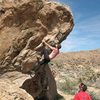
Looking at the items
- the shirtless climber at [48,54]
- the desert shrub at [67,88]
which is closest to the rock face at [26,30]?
the shirtless climber at [48,54]

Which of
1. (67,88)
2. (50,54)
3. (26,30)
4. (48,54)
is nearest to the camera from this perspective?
(26,30)

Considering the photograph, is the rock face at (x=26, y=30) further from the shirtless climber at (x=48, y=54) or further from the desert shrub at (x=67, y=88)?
the desert shrub at (x=67, y=88)

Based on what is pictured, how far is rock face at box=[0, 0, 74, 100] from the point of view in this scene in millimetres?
11812

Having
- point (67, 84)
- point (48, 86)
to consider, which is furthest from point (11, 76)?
point (67, 84)

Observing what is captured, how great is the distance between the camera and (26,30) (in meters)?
12.2

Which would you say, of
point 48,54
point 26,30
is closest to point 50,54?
point 48,54

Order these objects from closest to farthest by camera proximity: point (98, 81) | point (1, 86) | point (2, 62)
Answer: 1. point (1, 86)
2. point (2, 62)
3. point (98, 81)

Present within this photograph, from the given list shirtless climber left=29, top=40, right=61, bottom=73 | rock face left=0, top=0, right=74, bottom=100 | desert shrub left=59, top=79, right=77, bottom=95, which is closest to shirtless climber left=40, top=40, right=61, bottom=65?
shirtless climber left=29, top=40, right=61, bottom=73

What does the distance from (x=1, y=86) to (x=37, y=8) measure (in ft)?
12.2

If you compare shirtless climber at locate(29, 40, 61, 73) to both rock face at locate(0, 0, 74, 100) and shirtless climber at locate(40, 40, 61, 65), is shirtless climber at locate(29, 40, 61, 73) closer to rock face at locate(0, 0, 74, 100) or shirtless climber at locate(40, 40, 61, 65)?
shirtless climber at locate(40, 40, 61, 65)

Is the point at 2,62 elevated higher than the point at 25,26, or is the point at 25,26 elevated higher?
the point at 25,26

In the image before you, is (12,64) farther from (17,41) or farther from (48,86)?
(48,86)

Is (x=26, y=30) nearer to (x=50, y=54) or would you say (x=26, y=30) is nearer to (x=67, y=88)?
(x=50, y=54)

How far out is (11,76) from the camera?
11.9 meters
